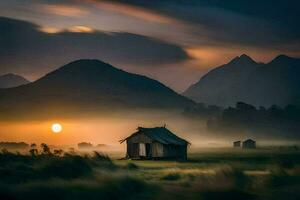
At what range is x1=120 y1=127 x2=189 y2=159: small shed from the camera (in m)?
77.6

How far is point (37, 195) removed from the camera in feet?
73.7

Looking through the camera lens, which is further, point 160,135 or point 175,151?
point 160,135

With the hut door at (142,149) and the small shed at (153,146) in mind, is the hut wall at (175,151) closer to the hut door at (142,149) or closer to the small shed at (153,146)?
the small shed at (153,146)

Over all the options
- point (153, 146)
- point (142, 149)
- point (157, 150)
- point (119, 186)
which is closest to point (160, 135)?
point (153, 146)

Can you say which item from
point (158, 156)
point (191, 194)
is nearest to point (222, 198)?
point (191, 194)

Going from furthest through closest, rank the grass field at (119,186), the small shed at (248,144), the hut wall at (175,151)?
the small shed at (248,144) < the hut wall at (175,151) < the grass field at (119,186)

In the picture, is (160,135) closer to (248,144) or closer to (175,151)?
(175,151)

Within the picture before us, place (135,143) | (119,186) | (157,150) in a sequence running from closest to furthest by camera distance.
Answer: (119,186) → (157,150) → (135,143)

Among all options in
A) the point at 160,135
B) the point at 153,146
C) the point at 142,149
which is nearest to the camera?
the point at 153,146

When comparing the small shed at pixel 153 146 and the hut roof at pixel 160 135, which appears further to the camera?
the hut roof at pixel 160 135

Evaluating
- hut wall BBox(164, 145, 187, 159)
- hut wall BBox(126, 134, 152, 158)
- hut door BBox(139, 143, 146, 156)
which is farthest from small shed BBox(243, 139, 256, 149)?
hut door BBox(139, 143, 146, 156)

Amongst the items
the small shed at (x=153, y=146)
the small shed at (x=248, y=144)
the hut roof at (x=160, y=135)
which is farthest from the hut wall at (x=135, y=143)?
the small shed at (x=248, y=144)

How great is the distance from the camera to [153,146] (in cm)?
7831

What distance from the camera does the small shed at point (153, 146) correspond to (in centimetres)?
7756
